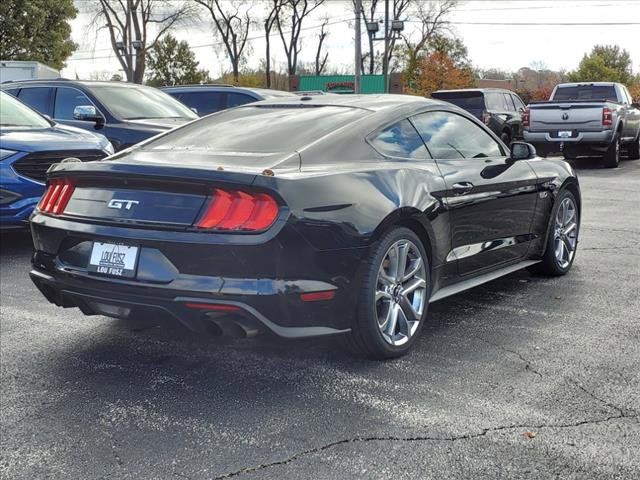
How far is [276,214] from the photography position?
3.48m

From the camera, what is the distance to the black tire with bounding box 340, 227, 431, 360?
150 inches

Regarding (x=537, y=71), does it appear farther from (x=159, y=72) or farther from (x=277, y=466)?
(x=277, y=466)

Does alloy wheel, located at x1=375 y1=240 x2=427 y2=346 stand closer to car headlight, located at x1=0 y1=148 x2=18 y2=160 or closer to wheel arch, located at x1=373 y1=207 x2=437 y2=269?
wheel arch, located at x1=373 y1=207 x2=437 y2=269

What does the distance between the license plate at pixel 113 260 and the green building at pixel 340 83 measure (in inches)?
1645

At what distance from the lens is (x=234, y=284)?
347cm

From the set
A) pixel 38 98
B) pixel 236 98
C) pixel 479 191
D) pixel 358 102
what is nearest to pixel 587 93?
pixel 236 98

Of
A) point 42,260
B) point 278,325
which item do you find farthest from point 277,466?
point 42,260

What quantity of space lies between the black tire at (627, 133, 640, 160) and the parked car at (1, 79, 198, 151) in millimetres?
11949

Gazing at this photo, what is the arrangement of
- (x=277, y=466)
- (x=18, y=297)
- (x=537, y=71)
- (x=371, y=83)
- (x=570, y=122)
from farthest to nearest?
(x=537, y=71) < (x=371, y=83) < (x=570, y=122) < (x=18, y=297) < (x=277, y=466)

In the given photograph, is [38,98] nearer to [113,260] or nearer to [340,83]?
[113,260]

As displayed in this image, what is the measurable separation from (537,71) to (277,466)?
90.3m

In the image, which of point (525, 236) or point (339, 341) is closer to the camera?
point (339, 341)

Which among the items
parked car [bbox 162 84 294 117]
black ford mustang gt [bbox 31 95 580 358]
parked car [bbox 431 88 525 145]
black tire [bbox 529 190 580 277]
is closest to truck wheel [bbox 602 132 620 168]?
parked car [bbox 431 88 525 145]

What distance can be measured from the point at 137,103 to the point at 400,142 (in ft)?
21.6
